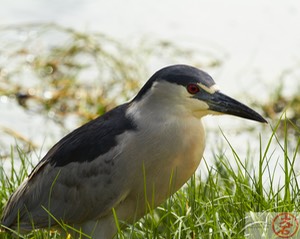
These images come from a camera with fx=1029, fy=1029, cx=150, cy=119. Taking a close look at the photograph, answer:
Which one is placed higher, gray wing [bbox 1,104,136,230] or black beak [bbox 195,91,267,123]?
black beak [bbox 195,91,267,123]

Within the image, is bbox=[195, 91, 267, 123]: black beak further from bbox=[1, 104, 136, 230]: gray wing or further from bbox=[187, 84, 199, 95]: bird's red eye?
bbox=[1, 104, 136, 230]: gray wing

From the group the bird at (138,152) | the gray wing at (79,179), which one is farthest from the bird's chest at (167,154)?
the gray wing at (79,179)

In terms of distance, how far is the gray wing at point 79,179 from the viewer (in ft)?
15.7

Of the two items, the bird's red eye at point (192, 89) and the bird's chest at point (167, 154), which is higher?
the bird's red eye at point (192, 89)

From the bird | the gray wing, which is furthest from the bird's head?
the gray wing

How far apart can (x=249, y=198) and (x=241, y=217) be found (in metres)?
0.17

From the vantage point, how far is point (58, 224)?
16.1 feet

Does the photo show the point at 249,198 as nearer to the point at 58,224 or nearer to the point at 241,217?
the point at 241,217

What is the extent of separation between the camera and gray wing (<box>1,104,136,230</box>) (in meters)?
4.78

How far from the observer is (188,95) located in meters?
4.72

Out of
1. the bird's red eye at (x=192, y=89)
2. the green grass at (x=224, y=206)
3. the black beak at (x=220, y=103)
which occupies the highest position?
the bird's red eye at (x=192, y=89)

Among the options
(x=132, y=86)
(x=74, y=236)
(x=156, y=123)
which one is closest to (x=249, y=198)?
(x=156, y=123)

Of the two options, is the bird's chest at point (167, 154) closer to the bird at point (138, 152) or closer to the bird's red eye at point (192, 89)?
the bird at point (138, 152)

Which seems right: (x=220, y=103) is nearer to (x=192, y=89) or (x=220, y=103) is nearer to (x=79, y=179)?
(x=192, y=89)
